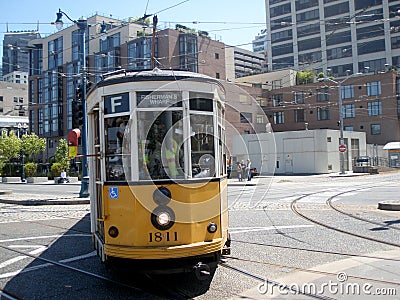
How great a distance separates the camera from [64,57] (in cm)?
7356

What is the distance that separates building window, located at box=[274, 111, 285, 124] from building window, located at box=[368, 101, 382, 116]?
516 inches

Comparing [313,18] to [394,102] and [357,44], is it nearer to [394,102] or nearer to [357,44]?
[357,44]

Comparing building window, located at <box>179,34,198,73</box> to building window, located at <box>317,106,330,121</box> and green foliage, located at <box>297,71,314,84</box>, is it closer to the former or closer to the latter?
green foliage, located at <box>297,71,314,84</box>

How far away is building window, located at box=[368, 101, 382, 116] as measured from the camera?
6419 cm

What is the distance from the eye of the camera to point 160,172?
6.08 metres

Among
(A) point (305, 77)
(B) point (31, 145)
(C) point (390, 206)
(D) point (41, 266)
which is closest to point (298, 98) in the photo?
(A) point (305, 77)

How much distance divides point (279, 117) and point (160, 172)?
67.6 metres

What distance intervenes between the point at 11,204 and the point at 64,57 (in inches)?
2243

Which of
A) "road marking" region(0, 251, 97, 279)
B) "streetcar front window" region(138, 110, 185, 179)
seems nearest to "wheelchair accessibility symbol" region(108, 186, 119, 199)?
"streetcar front window" region(138, 110, 185, 179)

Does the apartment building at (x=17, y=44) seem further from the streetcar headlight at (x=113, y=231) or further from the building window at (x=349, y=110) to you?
the building window at (x=349, y=110)

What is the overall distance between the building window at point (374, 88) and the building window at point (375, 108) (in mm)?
1318

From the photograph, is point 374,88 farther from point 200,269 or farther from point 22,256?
point 200,269

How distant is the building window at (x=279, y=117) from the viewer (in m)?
71.8

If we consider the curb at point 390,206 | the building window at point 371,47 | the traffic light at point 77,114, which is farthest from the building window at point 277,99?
the curb at point 390,206
